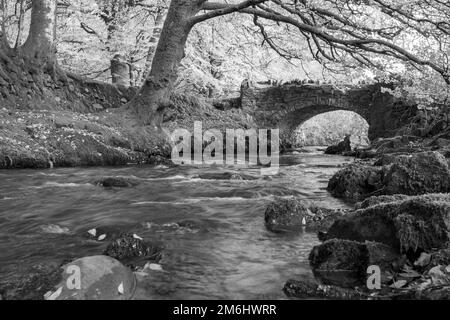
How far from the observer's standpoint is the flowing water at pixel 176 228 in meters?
3.47

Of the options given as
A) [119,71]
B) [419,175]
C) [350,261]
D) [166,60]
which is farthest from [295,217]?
[119,71]

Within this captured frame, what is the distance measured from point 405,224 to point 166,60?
9597 mm

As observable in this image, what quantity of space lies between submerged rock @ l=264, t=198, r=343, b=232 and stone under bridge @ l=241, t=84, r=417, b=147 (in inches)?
754

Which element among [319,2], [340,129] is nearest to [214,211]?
[319,2]

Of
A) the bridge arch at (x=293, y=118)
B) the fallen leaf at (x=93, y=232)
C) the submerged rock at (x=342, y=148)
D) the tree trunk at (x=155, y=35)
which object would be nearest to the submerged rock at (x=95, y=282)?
the fallen leaf at (x=93, y=232)

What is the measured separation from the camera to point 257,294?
10.4 feet

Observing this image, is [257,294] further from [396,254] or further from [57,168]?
[57,168]

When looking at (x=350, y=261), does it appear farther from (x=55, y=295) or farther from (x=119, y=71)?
(x=119, y=71)

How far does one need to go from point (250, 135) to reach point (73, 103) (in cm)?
1067

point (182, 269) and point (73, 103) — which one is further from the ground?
point (73, 103)

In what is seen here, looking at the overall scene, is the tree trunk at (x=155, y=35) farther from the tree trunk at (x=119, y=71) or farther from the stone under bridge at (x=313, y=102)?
the stone under bridge at (x=313, y=102)

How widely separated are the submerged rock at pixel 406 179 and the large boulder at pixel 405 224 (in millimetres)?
2580

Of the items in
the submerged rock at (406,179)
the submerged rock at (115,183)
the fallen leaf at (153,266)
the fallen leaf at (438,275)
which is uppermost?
the submerged rock at (406,179)

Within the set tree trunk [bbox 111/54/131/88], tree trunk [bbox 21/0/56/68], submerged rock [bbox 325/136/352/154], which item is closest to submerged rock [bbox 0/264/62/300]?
tree trunk [bbox 21/0/56/68]
